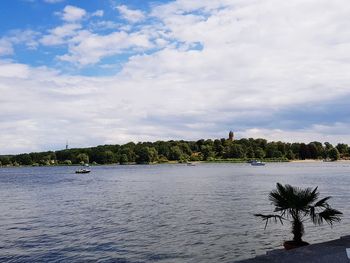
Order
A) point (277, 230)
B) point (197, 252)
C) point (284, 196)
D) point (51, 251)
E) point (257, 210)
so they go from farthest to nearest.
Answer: point (257, 210) < point (277, 230) < point (51, 251) < point (197, 252) < point (284, 196)

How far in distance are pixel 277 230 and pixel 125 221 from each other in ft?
54.6

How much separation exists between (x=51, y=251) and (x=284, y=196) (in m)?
18.2

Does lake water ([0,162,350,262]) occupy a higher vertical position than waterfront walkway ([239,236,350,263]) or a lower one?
lower

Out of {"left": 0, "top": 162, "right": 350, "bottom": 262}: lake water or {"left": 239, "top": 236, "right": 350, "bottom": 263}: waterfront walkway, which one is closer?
{"left": 239, "top": 236, "right": 350, "bottom": 263}: waterfront walkway

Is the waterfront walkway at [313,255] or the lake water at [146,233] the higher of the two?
the waterfront walkway at [313,255]

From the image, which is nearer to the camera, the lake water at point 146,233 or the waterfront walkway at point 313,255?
the waterfront walkway at point 313,255

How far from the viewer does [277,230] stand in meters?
37.8

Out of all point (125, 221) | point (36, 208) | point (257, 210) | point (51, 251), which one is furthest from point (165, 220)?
point (36, 208)

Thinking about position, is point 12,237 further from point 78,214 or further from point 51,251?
point 78,214

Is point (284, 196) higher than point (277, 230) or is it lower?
→ higher

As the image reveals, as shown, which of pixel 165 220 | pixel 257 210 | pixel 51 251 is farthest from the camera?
pixel 257 210

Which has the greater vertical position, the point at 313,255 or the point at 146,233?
the point at 313,255

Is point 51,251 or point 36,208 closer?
point 51,251

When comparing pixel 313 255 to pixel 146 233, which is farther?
pixel 146 233
